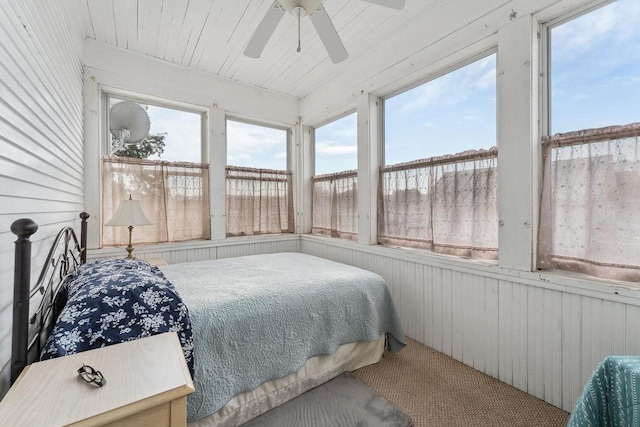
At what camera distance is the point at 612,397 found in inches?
43.8

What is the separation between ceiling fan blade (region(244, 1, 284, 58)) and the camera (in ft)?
5.79

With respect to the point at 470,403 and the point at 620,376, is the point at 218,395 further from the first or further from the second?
the point at 620,376

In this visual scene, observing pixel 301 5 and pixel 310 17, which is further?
pixel 310 17

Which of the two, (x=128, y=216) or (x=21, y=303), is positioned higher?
(x=128, y=216)

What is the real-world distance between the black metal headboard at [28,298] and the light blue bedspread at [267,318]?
61 cm

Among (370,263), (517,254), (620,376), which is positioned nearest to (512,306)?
(517,254)

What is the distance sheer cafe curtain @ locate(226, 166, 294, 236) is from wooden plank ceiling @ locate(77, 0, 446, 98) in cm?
127

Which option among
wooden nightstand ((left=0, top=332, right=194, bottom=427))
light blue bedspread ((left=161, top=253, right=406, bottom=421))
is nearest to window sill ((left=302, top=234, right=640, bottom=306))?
light blue bedspread ((left=161, top=253, right=406, bottom=421))

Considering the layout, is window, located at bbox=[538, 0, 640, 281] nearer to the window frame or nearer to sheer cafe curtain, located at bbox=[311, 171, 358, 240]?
the window frame

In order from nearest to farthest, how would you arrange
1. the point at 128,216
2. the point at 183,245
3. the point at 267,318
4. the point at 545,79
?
the point at 267,318 → the point at 545,79 → the point at 128,216 → the point at 183,245

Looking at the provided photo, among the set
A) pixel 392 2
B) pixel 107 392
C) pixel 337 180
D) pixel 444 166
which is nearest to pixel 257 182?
pixel 337 180

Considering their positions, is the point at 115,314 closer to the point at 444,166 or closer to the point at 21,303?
the point at 21,303

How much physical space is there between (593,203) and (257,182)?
10.9 feet

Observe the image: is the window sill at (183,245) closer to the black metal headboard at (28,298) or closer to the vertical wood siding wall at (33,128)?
the vertical wood siding wall at (33,128)
